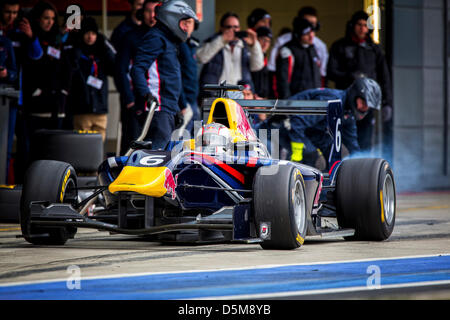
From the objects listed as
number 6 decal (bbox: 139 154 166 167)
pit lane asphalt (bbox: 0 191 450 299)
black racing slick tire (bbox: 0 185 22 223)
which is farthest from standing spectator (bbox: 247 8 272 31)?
number 6 decal (bbox: 139 154 166 167)

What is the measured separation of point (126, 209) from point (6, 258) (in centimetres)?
119

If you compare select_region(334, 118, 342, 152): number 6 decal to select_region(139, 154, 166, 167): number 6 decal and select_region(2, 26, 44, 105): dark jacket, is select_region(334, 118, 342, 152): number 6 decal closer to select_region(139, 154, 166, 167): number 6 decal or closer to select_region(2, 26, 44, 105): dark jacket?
select_region(139, 154, 166, 167): number 6 decal

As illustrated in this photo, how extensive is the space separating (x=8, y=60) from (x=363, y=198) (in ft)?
19.2

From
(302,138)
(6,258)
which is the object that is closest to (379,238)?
(6,258)

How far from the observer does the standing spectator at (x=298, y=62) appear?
15.3 metres

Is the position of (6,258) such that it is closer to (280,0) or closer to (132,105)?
(132,105)

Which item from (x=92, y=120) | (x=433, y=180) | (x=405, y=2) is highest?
(x=405, y=2)

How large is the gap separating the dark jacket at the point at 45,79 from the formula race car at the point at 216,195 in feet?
14.6

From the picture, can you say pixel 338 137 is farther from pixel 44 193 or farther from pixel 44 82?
pixel 44 82

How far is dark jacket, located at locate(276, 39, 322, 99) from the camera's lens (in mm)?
15312

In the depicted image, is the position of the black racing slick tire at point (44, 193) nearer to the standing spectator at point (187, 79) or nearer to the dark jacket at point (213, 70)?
the standing spectator at point (187, 79)

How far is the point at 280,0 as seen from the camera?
1980 centimetres

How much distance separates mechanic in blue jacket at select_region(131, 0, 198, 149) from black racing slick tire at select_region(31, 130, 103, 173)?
0.85 metres

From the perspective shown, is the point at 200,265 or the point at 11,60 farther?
the point at 11,60
